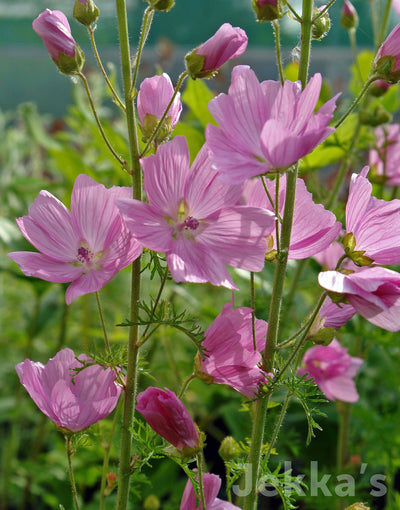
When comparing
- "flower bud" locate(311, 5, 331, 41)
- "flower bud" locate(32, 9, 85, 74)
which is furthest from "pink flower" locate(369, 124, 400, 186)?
"flower bud" locate(32, 9, 85, 74)

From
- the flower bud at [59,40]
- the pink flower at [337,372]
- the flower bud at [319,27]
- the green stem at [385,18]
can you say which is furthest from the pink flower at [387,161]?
the flower bud at [59,40]

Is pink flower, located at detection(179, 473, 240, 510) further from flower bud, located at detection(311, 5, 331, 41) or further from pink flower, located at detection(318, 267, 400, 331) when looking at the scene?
flower bud, located at detection(311, 5, 331, 41)

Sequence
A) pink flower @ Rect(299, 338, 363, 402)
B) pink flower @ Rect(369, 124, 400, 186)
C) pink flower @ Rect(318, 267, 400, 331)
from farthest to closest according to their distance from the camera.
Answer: pink flower @ Rect(369, 124, 400, 186)
pink flower @ Rect(299, 338, 363, 402)
pink flower @ Rect(318, 267, 400, 331)

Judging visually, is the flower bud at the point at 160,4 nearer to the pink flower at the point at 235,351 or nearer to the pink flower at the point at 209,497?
the pink flower at the point at 235,351

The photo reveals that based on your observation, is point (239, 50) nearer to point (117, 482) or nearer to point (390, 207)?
point (390, 207)

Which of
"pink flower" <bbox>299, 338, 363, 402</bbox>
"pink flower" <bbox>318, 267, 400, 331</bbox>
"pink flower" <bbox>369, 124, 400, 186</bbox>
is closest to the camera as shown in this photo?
"pink flower" <bbox>318, 267, 400, 331</bbox>

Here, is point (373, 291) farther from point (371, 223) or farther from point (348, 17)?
point (348, 17)

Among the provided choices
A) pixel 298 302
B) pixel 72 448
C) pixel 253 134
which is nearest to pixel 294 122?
pixel 253 134
